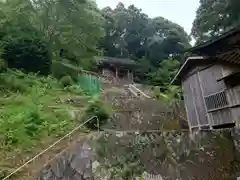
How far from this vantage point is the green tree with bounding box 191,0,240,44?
77.8 ft

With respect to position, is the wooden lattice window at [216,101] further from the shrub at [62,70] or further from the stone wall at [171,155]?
the shrub at [62,70]

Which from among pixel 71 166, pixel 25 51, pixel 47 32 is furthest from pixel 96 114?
pixel 47 32

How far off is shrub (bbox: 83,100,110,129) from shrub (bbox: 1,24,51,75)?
31.7 feet

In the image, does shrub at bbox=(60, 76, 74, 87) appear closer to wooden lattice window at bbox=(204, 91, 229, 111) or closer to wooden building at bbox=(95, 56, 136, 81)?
wooden lattice window at bbox=(204, 91, 229, 111)

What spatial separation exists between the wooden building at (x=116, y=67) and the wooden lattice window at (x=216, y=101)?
82.0ft

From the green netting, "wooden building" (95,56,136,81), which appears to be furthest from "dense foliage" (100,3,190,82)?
the green netting

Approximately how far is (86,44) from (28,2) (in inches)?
235

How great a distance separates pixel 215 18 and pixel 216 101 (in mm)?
14660

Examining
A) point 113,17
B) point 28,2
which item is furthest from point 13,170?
point 113,17

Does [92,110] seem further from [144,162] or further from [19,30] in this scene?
[19,30]

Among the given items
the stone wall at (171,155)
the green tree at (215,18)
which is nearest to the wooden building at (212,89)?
the stone wall at (171,155)

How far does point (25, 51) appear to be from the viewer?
20531mm

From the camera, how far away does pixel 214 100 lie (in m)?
13.7

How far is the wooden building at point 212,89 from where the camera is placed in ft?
40.8
